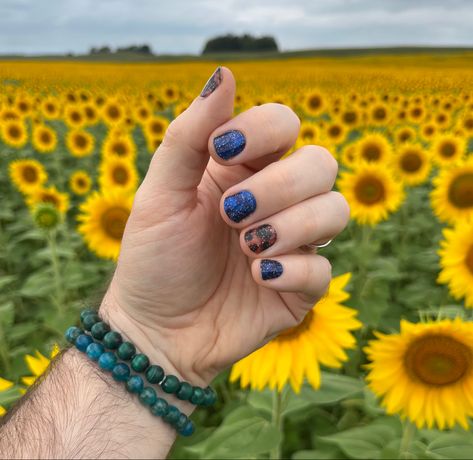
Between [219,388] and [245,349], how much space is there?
1.70m

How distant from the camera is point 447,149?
219 inches

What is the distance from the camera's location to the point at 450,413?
1944 mm

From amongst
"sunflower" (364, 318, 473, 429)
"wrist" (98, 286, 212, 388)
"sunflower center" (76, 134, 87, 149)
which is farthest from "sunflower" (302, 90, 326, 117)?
"wrist" (98, 286, 212, 388)

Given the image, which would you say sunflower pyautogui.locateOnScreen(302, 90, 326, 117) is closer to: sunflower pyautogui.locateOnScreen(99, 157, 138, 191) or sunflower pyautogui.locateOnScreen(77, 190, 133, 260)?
sunflower pyautogui.locateOnScreen(99, 157, 138, 191)

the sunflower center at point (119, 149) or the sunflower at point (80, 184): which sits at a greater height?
the sunflower center at point (119, 149)

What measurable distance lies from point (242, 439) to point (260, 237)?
97 cm

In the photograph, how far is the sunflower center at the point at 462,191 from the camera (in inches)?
160

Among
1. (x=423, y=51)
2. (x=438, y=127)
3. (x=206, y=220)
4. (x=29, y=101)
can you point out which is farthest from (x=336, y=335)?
(x=423, y=51)

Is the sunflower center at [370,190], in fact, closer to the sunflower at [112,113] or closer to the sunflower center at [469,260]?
the sunflower center at [469,260]

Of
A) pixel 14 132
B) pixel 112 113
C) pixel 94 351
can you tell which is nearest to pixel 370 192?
pixel 94 351

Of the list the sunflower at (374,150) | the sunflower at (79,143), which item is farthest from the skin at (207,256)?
the sunflower at (79,143)

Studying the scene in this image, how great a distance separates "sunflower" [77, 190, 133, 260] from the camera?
3766 millimetres

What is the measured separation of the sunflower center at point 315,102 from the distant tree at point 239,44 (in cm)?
5343

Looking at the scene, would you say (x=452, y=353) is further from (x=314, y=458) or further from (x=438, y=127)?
(x=438, y=127)
